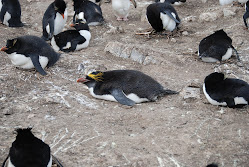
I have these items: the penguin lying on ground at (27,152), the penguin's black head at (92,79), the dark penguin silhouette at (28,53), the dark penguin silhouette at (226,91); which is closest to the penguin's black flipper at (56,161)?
the penguin lying on ground at (27,152)

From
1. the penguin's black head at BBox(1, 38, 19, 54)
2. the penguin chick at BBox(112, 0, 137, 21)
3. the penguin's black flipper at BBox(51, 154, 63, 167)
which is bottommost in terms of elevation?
the penguin chick at BBox(112, 0, 137, 21)

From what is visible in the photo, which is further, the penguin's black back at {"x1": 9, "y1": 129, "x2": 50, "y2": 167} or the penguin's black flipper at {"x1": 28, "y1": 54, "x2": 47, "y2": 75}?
the penguin's black flipper at {"x1": 28, "y1": 54, "x2": 47, "y2": 75}

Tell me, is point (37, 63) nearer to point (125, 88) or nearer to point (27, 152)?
point (125, 88)

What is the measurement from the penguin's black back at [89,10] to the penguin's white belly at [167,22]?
179 centimetres

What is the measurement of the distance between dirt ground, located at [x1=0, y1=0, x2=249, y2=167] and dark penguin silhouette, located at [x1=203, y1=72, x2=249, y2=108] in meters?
0.10

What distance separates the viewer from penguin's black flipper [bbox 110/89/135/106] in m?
4.90

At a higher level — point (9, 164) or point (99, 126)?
point (9, 164)

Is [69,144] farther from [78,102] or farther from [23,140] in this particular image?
[78,102]

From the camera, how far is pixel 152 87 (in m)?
5.03

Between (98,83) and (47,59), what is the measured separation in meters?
1.26

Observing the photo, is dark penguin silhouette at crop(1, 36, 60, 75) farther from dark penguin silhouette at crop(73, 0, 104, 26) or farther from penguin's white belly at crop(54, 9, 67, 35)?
dark penguin silhouette at crop(73, 0, 104, 26)

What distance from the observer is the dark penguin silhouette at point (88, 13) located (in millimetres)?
8883

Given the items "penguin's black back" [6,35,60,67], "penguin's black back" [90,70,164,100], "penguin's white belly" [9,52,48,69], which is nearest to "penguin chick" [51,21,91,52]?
"penguin's black back" [6,35,60,67]

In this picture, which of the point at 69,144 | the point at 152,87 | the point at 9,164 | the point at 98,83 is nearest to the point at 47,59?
the point at 98,83
